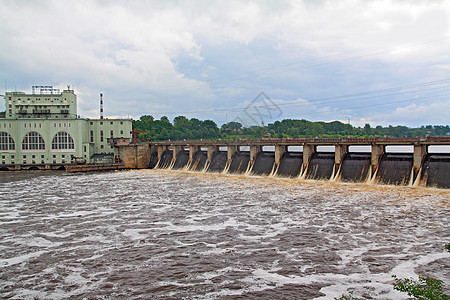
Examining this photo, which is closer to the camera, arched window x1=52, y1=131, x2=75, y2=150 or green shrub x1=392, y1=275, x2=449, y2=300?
green shrub x1=392, y1=275, x2=449, y2=300

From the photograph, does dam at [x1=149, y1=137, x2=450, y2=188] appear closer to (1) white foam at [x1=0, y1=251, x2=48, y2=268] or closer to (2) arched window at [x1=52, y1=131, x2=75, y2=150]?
(2) arched window at [x1=52, y1=131, x2=75, y2=150]

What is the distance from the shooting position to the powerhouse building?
6410 cm

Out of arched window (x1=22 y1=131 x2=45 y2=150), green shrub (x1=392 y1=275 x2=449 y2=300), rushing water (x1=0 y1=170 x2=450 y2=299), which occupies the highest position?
arched window (x1=22 y1=131 x2=45 y2=150)

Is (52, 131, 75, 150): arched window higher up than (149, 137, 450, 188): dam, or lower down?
higher up

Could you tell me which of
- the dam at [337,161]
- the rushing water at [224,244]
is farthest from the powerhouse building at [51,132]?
the rushing water at [224,244]

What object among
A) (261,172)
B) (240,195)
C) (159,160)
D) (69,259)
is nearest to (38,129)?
(159,160)

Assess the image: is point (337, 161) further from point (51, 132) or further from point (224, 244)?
point (51, 132)

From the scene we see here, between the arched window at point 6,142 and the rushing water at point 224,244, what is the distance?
123 feet

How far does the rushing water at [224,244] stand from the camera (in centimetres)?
1336

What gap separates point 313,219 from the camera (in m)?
22.6

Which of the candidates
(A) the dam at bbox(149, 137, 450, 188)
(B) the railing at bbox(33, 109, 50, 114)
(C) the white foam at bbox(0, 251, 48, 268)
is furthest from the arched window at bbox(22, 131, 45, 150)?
(C) the white foam at bbox(0, 251, 48, 268)

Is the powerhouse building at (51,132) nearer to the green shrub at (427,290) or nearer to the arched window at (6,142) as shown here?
the arched window at (6,142)

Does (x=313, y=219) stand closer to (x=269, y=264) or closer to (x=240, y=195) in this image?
(x=269, y=264)

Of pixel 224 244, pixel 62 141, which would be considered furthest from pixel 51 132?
pixel 224 244
